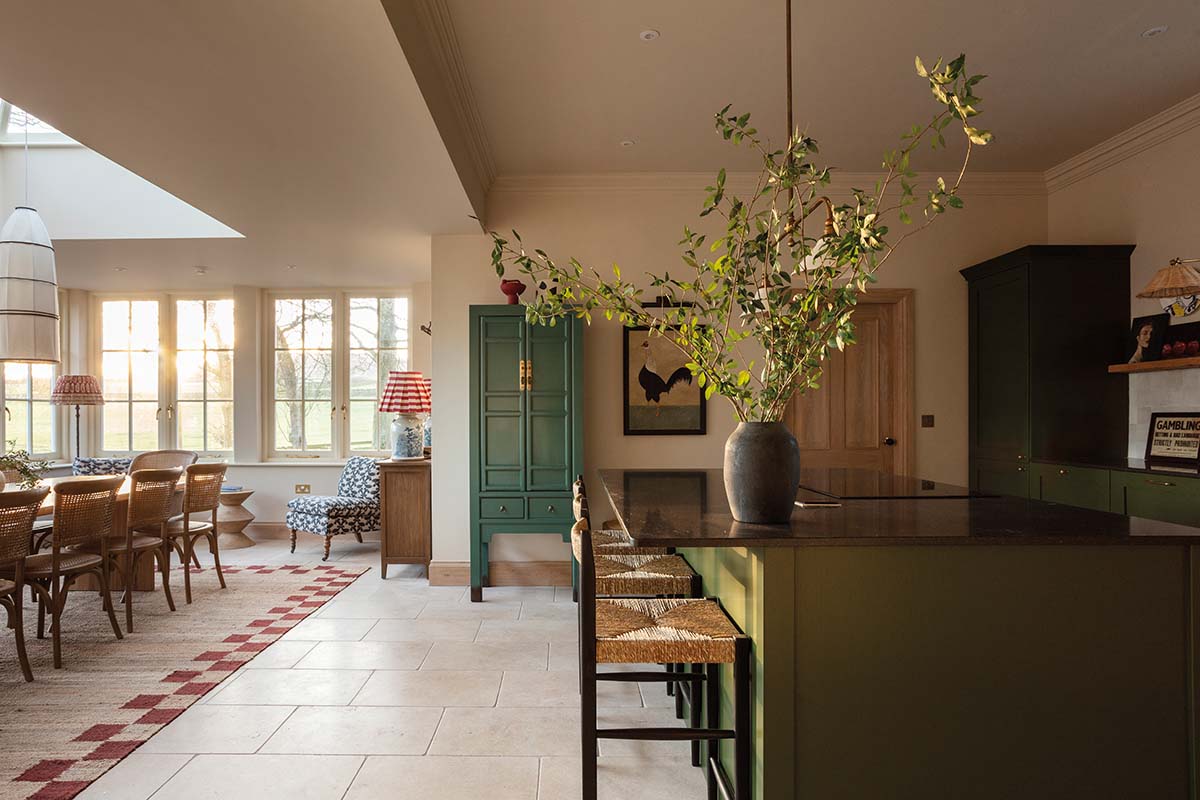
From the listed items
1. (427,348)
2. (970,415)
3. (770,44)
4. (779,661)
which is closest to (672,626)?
(779,661)

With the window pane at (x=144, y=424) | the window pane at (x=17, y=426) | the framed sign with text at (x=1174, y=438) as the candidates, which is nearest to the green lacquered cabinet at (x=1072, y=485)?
the framed sign with text at (x=1174, y=438)

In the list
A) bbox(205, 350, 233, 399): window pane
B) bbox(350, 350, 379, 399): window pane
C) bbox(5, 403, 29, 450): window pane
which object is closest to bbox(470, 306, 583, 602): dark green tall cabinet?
bbox(350, 350, 379, 399): window pane

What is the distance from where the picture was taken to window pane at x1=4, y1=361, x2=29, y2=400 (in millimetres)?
6539

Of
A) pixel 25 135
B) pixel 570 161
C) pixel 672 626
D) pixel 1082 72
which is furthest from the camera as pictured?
pixel 25 135

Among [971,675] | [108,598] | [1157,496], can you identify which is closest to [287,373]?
[108,598]

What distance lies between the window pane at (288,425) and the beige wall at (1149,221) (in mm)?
6832

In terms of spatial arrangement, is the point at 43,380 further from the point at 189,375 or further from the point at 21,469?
the point at 21,469

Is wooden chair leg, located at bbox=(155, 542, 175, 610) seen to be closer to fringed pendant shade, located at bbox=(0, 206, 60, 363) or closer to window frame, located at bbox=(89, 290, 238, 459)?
fringed pendant shade, located at bbox=(0, 206, 60, 363)

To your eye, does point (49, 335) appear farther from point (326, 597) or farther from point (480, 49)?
point (480, 49)

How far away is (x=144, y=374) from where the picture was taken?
23.8 feet

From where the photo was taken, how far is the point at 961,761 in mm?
1736

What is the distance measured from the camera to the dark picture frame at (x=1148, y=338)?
4.04 m

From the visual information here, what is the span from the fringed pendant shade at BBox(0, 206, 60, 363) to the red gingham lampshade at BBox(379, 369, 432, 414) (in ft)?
6.83

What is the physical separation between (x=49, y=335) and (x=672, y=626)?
4.34 metres
